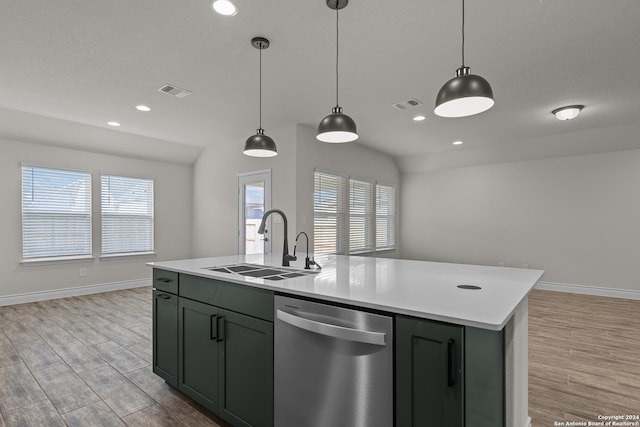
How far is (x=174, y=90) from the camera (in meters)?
3.69

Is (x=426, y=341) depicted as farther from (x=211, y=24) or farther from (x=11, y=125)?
(x=11, y=125)

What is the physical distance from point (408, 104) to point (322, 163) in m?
1.78

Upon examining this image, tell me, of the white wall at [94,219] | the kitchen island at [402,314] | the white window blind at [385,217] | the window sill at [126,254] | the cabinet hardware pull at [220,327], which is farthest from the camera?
the white window blind at [385,217]

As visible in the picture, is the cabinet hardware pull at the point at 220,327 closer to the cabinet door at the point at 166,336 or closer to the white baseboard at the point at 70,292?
the cabinet door at the point at 166,336

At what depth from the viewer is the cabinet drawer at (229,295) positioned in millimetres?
1753

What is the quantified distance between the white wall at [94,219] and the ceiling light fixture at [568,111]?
253 inches

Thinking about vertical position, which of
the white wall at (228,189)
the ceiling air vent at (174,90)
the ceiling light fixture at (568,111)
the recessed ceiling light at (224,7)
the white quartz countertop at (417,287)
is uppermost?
the recessed ceiling light at (224,7)

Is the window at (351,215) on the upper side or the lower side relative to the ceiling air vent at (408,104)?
lower

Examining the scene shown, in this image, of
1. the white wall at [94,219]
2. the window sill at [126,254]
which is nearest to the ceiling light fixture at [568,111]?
the white wall at [94,219]

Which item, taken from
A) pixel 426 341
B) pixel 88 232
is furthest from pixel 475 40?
pixel 88 232

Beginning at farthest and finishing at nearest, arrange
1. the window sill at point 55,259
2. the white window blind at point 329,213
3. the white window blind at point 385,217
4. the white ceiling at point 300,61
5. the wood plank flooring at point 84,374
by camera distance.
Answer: the white window blind at point 385,217, the white window blind at point 329,213, the window sill at point 55,259, the white ceiling at point 300,61, the wood plank flooring at point 84,374

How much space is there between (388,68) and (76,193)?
17.5ft

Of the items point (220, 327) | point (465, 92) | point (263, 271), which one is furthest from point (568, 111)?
point (220, 327)

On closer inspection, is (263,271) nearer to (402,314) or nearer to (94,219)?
(402,314)
